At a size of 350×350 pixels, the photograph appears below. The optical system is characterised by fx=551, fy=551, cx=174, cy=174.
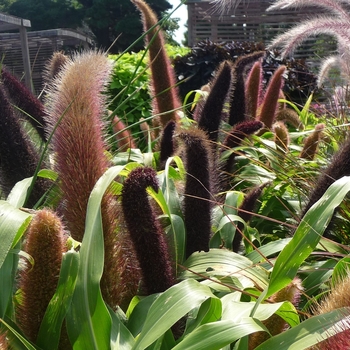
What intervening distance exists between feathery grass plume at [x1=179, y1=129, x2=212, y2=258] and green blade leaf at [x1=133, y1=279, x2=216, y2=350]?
0.83 ft

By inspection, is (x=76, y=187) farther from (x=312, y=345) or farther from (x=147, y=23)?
(x=147, y=23)

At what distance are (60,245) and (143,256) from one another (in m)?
0.14

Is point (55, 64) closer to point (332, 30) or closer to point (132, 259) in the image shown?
point (132, 259)

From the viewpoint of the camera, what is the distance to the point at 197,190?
99 cm

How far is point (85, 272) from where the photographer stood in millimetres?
708

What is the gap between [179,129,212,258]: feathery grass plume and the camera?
974mm

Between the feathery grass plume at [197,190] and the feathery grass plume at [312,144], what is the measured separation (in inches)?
Result: 30.6

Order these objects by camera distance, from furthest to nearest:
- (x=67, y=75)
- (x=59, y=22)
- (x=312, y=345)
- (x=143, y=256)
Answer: (x=59, y=22) < (x=67, y=75) < (x=143, y=256) < (x=312, y=345)

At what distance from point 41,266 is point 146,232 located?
161 millimetres

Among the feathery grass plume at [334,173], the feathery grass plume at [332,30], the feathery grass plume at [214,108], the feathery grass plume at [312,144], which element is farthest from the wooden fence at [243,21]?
the feathery grass plume at [334,173]

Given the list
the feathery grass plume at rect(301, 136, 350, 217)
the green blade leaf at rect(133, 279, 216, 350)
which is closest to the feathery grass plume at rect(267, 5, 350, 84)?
the feathery grass plume at rect(301, 136, 350, 217)

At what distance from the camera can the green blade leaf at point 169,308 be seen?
67 cm

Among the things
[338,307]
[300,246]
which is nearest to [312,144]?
[300,246]

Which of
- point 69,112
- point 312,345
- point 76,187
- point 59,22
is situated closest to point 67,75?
point 69,112
